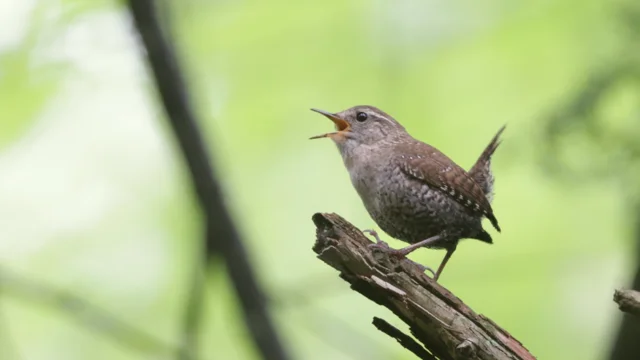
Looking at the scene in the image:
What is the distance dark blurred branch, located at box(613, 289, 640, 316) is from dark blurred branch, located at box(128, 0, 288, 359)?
203cm

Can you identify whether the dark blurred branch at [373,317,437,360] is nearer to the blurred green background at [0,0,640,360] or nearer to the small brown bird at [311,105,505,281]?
the small brown bird at [311,105,505,281]

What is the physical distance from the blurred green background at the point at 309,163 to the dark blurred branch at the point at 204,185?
1656 mm

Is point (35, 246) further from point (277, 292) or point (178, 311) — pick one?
point (277, 292)

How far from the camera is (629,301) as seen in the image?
8.10 feet

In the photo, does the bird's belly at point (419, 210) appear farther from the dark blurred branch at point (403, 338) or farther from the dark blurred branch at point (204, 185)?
the dark blurred branch at point (403, 338)

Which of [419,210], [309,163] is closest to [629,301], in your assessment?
[419,210]

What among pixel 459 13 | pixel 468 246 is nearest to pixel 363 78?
pixel 459 13

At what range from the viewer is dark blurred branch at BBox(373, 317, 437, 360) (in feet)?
8.87

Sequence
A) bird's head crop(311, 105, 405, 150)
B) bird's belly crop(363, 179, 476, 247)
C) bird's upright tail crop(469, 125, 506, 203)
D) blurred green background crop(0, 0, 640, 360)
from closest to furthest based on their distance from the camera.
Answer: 1. bird's belly crop(363, 179, 476, 247)
2. bird's head crop(311, 105, 405, 150)
3. bird's upright tail crop(469, 125, 506, 203)
4. blurred green background crop(0, 0, 640, 360)

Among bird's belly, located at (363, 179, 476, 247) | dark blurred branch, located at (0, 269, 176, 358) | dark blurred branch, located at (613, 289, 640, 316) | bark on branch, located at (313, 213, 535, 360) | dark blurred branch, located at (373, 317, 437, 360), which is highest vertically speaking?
bird's belly, located at (363, 179, 476, 247)

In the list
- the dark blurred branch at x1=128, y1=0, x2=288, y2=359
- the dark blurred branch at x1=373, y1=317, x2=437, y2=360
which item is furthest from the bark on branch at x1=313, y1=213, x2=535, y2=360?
the dark blurred branch at x1=128, y1=0, x2=288, y2=359

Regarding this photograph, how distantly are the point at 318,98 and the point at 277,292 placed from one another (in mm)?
1980

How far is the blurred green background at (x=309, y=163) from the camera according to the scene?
598cm

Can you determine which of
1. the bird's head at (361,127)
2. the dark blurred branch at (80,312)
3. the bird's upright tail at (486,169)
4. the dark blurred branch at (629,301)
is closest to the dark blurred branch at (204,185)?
the dark blurred branch at (80,312)
